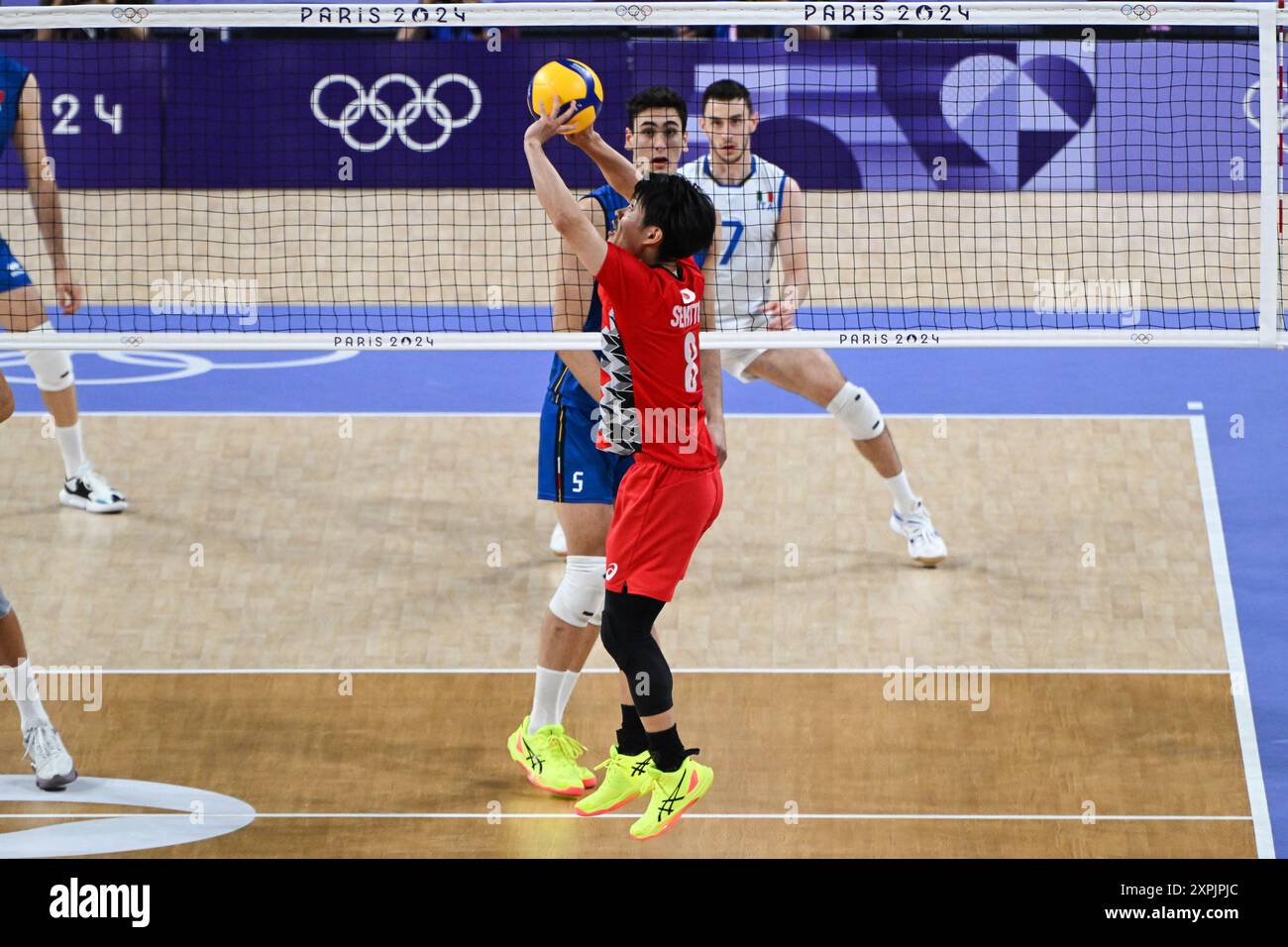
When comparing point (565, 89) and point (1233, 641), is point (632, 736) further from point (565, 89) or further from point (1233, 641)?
point (1233, 641)

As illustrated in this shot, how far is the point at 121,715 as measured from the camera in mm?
7742

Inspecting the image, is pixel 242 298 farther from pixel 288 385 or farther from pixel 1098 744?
pixel 1098 744

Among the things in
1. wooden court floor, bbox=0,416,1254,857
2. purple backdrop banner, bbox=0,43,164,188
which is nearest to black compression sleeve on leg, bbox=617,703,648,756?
wooden court floor, bbox=0,416,1254,857

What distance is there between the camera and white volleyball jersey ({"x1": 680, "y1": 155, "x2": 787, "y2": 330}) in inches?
361

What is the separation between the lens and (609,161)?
6191 mm

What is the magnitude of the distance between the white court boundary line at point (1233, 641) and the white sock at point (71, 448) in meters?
6.10

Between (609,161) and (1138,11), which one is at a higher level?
(1138,11)

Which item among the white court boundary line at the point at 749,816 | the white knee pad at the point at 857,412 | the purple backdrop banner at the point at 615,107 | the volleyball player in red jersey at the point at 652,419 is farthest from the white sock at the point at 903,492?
the purple backdrop banner at the point at 615,107

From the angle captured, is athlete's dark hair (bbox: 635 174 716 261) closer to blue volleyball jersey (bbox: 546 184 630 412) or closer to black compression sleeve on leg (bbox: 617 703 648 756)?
blue volleyball jersey (bbox: 546 184 630 412)

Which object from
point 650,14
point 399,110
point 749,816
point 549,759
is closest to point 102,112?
point 399,110

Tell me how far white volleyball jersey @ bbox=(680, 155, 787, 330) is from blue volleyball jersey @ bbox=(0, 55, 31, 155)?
337cm

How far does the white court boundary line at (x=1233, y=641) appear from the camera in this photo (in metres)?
6.85

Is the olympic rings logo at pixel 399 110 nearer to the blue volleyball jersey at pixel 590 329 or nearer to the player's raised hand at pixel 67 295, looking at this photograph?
the player's raised hand at pixel 67 295

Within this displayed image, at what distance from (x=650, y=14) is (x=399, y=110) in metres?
8.06
